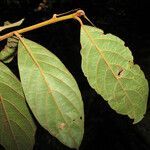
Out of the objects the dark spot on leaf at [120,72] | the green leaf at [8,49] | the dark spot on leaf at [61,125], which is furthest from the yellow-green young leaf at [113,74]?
the green leaf at [8,49]

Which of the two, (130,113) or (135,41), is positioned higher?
(130,113)

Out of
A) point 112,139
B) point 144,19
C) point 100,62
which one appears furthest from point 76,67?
point 100,62

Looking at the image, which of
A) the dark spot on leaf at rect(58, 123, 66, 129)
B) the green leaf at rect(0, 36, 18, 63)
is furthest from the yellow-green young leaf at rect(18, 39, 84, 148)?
the green leaf at rect(0, 36, 18, 63)

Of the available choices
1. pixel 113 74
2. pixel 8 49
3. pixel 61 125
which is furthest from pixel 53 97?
pixel 8 49

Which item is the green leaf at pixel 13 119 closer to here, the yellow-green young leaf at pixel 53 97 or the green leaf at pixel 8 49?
the yellow-green young leaf at pixel 53 97

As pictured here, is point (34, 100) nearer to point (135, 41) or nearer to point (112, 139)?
point (112, 139)

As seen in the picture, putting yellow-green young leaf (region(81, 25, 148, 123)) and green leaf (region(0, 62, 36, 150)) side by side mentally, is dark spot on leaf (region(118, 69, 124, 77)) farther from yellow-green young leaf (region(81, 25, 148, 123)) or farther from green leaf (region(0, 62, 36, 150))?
green leaf (region(0, 62, 36, 150))
